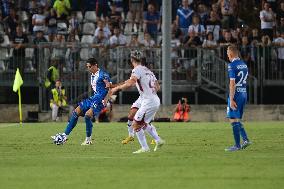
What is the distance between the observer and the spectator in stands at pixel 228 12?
3709 cm

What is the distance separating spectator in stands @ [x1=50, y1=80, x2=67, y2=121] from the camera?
36.4 meters

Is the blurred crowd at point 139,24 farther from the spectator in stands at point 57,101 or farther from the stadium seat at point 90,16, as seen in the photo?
the spectator in stands at point 57,101

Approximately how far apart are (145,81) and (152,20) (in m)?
17.9

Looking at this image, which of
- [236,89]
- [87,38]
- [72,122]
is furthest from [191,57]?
[236,89]

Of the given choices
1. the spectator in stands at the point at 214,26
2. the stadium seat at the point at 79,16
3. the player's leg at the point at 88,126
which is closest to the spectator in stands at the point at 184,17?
the spectator in stands at the point at 214,26

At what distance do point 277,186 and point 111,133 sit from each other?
14013mm

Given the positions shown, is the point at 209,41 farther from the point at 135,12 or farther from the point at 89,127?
the point at 89,127

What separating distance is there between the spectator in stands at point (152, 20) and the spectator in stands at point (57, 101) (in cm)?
393

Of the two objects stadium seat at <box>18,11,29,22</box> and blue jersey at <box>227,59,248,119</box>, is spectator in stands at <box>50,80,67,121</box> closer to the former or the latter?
stadium seat at <box>18,11,29,22</box>

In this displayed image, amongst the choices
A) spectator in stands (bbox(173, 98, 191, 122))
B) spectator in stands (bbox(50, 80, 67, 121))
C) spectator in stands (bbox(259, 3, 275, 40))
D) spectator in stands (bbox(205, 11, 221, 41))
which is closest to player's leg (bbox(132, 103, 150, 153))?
spectator in stands (bbox(173, 98, 191, 122))

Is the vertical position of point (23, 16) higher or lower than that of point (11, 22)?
higher

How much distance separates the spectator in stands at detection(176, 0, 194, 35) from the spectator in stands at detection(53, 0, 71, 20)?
4.23 meters

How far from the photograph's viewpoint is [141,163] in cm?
1711

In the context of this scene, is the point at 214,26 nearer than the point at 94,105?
No
